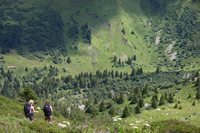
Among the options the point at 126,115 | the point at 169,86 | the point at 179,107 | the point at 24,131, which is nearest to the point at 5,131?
the point at 24,131

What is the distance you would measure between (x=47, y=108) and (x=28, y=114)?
2.90 m

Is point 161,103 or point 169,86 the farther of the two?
point 169,86

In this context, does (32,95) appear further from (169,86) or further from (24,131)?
(169,86)

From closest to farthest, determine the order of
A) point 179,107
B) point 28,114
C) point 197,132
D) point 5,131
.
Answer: point 5,131 → point 28,114 → point 197,132 → point 179,107

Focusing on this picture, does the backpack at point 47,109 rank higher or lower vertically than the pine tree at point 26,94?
higher

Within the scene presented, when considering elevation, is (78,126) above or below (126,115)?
above

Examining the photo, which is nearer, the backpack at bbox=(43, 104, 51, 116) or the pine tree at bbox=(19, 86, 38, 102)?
the backpack at bbox=(43, 104, 51, 116)

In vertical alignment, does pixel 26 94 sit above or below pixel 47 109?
below

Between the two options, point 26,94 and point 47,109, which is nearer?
point 47,109

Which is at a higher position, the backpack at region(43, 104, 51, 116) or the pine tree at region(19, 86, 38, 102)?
the backpack at region(43, 104, 51, 116)

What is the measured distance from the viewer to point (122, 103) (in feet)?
564

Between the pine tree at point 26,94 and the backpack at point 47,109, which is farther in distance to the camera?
the pine tree at point 26,94

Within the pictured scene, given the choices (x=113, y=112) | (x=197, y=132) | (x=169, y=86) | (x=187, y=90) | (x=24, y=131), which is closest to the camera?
(x=24, y=131)

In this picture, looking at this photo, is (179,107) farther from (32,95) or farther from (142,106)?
(32,95)
